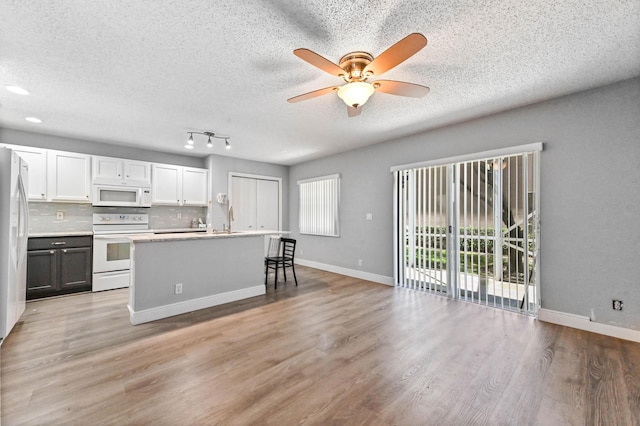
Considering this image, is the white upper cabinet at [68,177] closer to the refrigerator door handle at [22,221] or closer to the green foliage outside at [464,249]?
the refrigerator door handle at [22,221]

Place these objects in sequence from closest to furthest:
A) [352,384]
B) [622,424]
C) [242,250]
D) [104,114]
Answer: [622,424] < [352,384] < [104,114] < [242,250]

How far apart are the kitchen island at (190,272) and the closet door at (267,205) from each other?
2476mm

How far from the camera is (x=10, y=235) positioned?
261 cm

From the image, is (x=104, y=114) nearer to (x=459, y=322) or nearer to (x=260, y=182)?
(x=260, y=182)

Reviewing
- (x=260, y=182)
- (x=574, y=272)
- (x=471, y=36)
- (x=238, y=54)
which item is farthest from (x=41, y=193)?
(x=574, y=272)

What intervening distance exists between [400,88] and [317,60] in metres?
0.82

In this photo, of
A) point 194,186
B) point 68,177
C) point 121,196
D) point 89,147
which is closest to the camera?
point 68,177

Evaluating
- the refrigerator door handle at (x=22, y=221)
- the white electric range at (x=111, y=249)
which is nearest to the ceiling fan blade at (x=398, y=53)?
the refrigerator door handle at (x=22, y=221)

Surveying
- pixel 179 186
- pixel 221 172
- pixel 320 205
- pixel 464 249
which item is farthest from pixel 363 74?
pixel 179 186

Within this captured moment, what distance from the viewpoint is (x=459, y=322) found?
9.95 feet

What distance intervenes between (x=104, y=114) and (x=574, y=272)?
6.05 meters

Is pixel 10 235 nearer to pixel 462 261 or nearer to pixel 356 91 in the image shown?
pixel 356 91

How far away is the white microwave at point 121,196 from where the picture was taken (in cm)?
454

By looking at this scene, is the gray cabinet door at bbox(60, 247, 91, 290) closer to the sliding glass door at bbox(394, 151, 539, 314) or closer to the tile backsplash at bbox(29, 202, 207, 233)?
the tile backsplash at bbox(29, 202, 207, 233)
